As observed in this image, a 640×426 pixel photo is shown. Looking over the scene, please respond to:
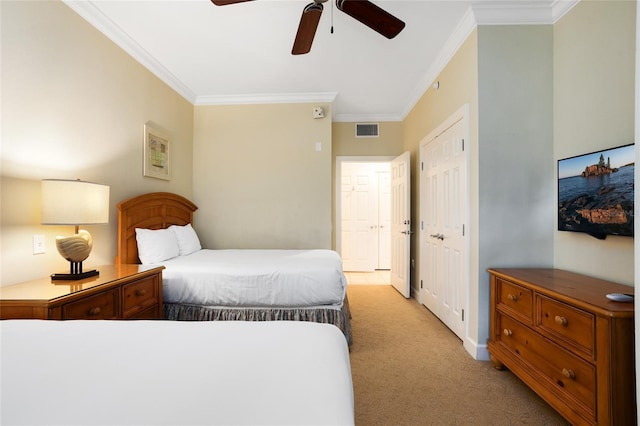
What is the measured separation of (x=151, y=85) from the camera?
3178mm

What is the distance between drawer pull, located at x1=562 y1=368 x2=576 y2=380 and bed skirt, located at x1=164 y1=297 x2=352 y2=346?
4.67 ft

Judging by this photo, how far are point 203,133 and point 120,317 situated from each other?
288cm

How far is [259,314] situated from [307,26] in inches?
87.5

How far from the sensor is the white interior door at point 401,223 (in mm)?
4172

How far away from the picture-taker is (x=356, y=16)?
1.97 meters

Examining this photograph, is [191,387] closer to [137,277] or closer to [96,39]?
[137,277]

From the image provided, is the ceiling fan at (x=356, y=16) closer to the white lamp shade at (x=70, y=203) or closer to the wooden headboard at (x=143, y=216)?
the white lamp shade at (x=70, y=203)

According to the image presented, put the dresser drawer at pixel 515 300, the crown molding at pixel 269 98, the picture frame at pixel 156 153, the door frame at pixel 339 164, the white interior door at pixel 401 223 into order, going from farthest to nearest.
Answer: the door frame at pixel 339 164
the white interior door at pixel 401 223
the crown molding at pixel 269 98
the picture frame at pixel 156 153
the dresser drawer at pixel 515 300

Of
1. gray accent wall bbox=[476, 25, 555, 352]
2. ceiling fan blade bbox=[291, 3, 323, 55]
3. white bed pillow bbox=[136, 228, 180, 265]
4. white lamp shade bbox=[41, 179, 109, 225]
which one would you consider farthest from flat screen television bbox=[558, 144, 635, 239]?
white bed pillow bbox=[136, 228, 180, 265]

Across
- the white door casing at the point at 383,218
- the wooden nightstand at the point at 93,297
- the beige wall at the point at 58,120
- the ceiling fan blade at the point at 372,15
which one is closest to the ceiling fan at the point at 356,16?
the ceiling fan blade at the point at 372,15

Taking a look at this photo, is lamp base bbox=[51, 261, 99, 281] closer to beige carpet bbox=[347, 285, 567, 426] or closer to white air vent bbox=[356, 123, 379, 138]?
beige carpet bbox=[347, 285, 567, 426]

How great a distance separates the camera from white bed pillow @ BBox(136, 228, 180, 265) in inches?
109

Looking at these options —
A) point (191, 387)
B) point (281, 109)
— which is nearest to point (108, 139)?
point (281, 109)

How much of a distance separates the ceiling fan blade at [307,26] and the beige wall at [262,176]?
1.77 metres
